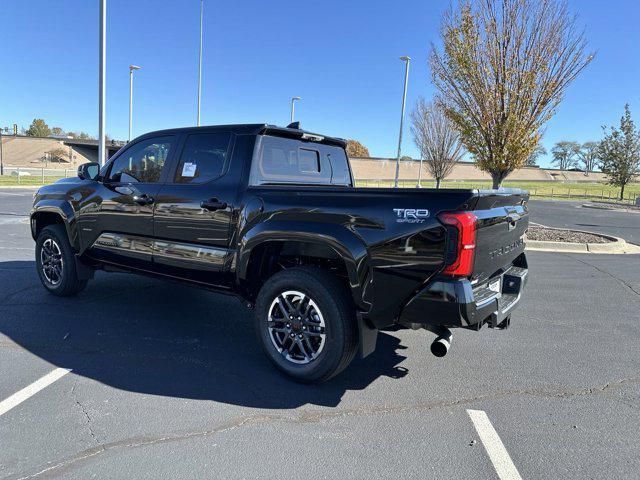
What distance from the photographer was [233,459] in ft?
8.81

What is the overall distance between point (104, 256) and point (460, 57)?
9.69 m

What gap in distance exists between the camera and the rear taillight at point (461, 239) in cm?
291

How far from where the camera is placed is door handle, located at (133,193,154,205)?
4.54m

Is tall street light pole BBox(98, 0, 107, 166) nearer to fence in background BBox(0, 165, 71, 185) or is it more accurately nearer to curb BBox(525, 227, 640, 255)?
curb BBox(525, 227, 640, 255)

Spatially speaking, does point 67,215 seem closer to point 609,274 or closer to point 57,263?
point 57,263

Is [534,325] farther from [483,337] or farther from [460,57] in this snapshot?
[460,57]

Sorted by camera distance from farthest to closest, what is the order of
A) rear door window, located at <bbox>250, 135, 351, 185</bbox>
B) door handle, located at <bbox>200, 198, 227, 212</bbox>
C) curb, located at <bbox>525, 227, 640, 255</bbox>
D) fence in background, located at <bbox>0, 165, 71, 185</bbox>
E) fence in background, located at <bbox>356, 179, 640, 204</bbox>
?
fence in background, located at <bbox>356, 179, 640, 204</bbox> < fence in background, located at <bbox>0, 165, 71, 185</bbox> < curb, located at <bbox>525, 227, 640, 255</bbox> < rear door window, located at <bbox>250, 135, 351, 185</bbox> < door handle, located at <bbox>200, 198, 227, 212</bbox>

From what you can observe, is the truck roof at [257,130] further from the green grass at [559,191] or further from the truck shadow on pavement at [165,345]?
the green grass at [559,191]

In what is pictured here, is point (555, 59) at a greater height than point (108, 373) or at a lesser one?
greater

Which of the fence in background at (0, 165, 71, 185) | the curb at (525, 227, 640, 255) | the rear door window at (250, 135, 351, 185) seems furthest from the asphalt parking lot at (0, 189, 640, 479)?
the fence in background at (0, 165, 71, 185)

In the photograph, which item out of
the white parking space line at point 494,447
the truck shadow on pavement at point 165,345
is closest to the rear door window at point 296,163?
the truck shadow on pavement at point 165,345

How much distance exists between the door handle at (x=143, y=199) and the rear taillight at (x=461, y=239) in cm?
283

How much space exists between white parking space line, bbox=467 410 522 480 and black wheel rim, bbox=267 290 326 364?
3.79ft

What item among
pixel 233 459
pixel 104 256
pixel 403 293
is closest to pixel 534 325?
pixel 403 293
